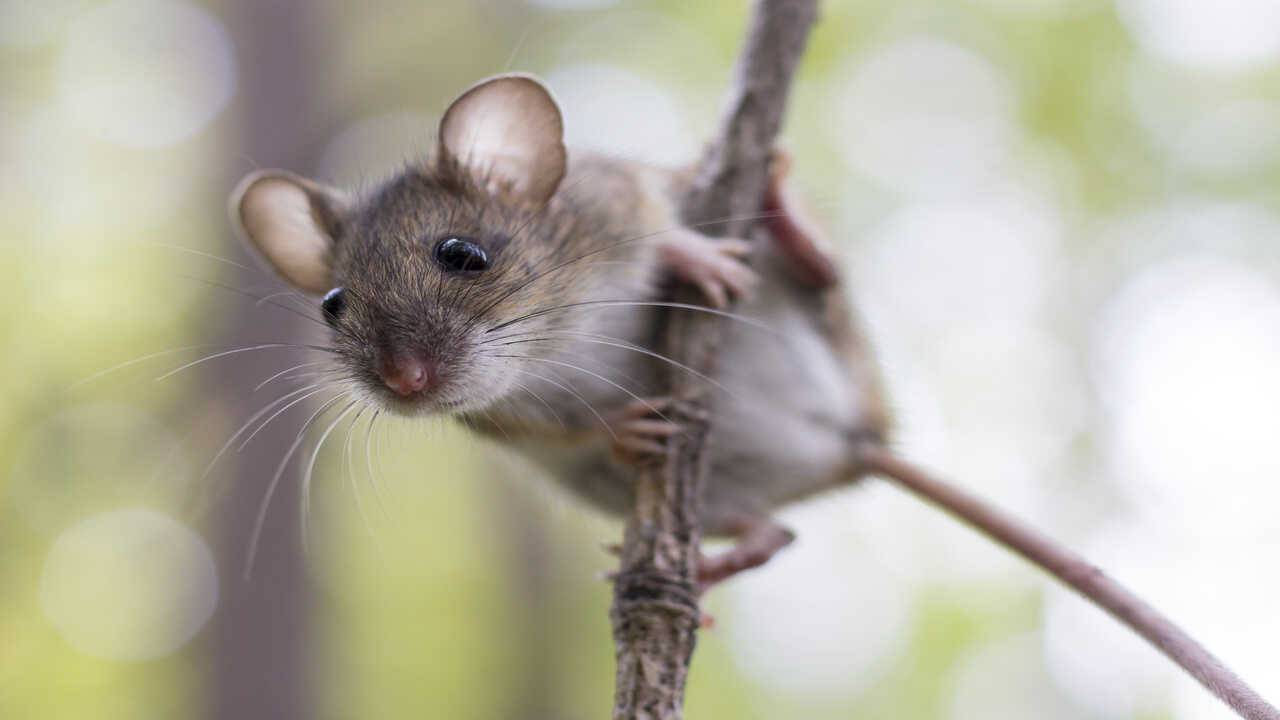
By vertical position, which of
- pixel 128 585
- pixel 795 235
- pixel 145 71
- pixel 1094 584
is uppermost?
pixel 145 71

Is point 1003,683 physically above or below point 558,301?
above

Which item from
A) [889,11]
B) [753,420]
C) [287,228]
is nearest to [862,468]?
[753,420]

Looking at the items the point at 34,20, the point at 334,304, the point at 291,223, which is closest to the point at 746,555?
the point at 334,304

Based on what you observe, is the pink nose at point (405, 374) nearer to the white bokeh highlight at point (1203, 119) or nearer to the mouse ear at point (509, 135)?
the mouse ear at point (509, 135)

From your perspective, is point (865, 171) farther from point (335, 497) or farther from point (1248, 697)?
point (1248, 697)

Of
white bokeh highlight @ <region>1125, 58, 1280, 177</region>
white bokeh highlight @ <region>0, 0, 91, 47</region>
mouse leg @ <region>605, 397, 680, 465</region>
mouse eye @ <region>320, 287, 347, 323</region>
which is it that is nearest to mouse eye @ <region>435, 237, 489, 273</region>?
mouse eye @ <region>320, 287, 347, 323</region>

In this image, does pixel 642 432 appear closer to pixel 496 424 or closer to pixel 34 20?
pixel 496 424
